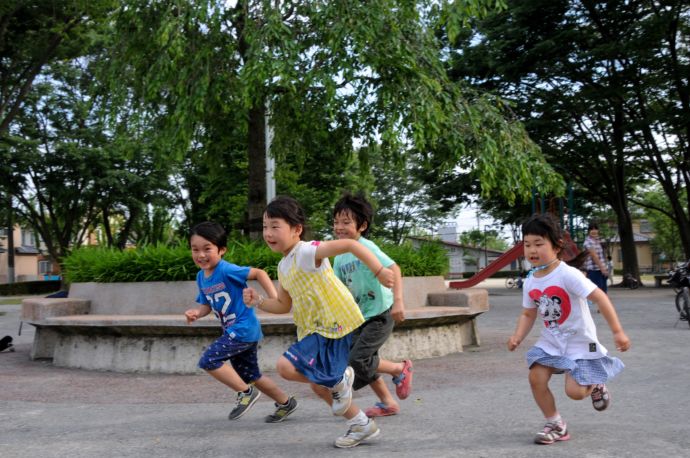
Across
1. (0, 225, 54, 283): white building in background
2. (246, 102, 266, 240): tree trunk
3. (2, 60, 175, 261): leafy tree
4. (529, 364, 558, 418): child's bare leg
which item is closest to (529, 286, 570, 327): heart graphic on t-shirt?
(529, 364, 558, 418): child's bare leg

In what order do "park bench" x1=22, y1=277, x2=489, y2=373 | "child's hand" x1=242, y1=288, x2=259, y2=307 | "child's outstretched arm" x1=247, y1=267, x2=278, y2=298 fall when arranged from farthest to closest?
"park bench" x1=22, y1=277, x2=489, y2=373 < "child's outstretched arm" x1=247, y1=267, x2=278, y2=298 < "child's hand" x1=242, y1=288, x2=259, y2=307

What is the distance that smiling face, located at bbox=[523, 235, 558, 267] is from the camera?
4.39 metres

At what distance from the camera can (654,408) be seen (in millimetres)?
5262

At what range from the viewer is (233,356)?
5.19 metres

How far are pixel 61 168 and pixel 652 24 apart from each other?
934 inches

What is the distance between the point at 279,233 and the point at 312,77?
539 centimetres

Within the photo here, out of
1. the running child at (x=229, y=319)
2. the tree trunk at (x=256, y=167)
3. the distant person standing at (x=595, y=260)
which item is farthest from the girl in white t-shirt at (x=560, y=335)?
the distant person standing at (x=595, y=260)

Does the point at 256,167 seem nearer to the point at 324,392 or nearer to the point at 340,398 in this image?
the point at 324,392

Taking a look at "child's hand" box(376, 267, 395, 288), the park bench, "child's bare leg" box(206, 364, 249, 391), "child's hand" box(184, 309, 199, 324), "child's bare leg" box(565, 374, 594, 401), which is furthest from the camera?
the park bench

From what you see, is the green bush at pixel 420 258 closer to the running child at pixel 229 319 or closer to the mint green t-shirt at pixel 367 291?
the mint green t-shirt at pixel 367 291

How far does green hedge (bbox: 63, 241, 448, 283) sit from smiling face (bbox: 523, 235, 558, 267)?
14.4 ft

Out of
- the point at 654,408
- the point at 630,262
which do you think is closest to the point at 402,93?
the point at 654,408

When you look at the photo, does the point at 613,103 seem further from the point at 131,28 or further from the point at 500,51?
the point at 131,28

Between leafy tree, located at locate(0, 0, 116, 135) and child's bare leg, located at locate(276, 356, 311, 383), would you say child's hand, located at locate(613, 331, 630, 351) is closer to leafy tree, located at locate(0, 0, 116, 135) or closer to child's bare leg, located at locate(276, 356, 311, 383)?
child's bare leg, located at locate(276, 356, 311, 383)
